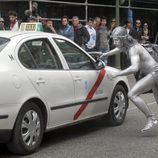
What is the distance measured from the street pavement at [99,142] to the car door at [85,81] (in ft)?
1.16

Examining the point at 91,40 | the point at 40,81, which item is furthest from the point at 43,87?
the point at 91,40

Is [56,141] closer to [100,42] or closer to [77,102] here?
[77,102]

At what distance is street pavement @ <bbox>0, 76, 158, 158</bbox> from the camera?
687 cm

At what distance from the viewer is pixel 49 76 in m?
7.15

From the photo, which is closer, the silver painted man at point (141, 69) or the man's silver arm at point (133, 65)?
the man's silver arm at point (133, 65)

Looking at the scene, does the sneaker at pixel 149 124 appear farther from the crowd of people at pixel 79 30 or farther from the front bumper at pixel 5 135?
the crowd of people at pixel 79 30

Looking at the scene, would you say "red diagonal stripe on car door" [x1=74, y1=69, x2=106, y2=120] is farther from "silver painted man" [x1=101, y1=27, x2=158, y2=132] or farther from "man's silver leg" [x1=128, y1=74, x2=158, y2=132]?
"man's silver leg" [x1=128, y1=74, x2=158, y2=132]

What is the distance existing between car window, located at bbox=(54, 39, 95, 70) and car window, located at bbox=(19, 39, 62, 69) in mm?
239

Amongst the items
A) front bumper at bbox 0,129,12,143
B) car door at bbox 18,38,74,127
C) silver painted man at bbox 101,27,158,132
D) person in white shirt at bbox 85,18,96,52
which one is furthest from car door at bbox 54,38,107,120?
person in white shirt at bbox 85,18,96,52

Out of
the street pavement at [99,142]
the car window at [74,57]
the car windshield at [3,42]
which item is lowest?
the street pavement at [99,142]

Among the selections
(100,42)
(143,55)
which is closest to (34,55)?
(143,55)

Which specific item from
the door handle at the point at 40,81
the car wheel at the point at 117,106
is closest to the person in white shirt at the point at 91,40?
the car wheel at the point at 117,106

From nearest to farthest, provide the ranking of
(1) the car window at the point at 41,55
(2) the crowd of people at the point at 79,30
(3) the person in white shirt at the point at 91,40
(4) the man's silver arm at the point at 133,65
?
(1) the car window at the point at 41,55 → (4) the man's silver arm at the point at 133,65 → (2) the crowd of people at the point at 79,30 → (3) the person in white shirt at the point at 91,40

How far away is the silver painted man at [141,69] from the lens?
8.09 metres
